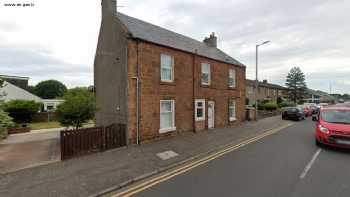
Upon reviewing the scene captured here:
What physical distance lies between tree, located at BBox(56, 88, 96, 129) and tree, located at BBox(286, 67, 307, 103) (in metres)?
64.1

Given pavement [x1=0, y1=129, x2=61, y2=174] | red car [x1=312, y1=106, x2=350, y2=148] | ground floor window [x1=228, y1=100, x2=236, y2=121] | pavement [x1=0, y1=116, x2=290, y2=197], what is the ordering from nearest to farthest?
pavement [x1=0, y1=116, x2=290, y2=197], pavement [x1=0, y1=129, x2=61, y2=174], red car [x1=312, y1=106, x2=350, y2=148], ground floor window [x1=228, y1=100, x2=236, y2=121]

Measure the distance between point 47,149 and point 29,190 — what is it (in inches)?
243

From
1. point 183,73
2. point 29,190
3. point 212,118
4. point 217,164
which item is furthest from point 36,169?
point 212,118

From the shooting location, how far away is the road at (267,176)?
527 cm

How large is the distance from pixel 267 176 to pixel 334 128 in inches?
212

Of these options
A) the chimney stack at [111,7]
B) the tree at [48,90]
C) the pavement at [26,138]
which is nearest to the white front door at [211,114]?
the chimney stack at [111,7]

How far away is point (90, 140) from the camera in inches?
376

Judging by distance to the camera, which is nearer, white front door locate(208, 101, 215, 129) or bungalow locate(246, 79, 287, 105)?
Result: white front door locate(208, 101, 215, 129)

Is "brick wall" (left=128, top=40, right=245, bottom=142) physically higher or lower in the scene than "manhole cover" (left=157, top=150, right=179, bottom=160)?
higher

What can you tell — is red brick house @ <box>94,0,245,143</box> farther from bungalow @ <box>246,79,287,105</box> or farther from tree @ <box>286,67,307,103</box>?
tree @ <box>286,67,307,103</box>

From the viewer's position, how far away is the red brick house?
11.5 meters

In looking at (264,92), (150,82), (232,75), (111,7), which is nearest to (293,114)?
(232,75)

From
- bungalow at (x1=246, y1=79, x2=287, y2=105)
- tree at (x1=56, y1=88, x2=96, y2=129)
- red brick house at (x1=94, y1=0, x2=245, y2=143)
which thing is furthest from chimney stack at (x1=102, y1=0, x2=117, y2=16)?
bungalow at (x1=246, y1=79, x2=287, y2=105)

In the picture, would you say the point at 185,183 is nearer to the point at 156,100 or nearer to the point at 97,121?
the point at 156,100
